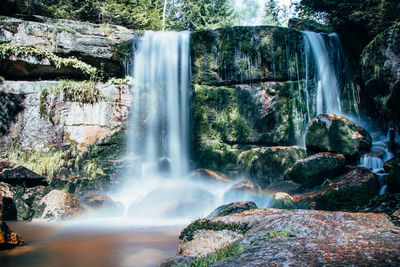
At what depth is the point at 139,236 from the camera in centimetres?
636

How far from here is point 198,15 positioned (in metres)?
28.2

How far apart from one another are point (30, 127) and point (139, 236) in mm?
8050

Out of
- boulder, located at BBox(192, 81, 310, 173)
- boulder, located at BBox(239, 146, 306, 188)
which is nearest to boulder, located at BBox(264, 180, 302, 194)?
boulder, located at BBox(239, 146, 306, 188)

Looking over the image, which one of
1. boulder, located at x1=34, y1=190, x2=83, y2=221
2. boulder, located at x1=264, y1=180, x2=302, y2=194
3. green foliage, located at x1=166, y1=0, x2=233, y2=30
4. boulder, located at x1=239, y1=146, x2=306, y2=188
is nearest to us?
boulder, located at x1=34, y1=190, x2=83, y2=221

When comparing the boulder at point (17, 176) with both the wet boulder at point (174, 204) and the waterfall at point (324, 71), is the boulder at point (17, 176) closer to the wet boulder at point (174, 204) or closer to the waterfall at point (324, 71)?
the wet boulder at point (174, 204)

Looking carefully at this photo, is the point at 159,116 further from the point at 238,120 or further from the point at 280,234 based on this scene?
the point at 280,234

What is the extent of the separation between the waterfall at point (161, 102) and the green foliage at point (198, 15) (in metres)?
15.2

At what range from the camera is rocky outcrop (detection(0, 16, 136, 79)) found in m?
12.1

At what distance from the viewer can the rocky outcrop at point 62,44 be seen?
12.1 meters

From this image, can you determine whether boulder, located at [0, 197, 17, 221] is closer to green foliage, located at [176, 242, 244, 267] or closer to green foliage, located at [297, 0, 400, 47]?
green foliage, located at [176, 242, 244, 267]

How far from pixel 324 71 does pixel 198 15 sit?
58.1 ft

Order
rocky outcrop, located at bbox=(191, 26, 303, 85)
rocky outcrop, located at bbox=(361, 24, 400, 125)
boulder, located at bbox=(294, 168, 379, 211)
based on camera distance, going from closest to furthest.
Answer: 1. boulder, located at bbox=(294, 168, 379, 211)
2. rocky outcrop, located at bbox=(361, 24, 400, 125)
3. rocky outcrop, located at bbox=(191, 26, 303, 85)

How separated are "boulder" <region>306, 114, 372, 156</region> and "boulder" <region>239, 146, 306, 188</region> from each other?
0.68 metres

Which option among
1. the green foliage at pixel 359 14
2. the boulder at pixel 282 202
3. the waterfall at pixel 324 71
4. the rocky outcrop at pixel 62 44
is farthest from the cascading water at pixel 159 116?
the green foliage at pixel 359 14
